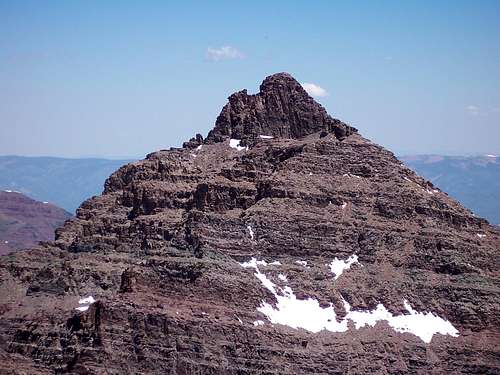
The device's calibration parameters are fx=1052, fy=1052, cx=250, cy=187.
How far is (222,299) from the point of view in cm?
8488

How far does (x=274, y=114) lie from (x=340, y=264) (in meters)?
27.8

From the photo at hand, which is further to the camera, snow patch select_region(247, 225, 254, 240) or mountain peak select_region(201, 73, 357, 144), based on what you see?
mountain peak select_region(201, 73, 357, 144)

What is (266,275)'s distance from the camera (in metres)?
88.4

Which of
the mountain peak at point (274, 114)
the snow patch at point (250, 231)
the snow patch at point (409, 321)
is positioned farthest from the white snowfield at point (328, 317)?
the mountain peak at point (274, 114)

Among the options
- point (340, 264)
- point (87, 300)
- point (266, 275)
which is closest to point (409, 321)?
point (340, 264)

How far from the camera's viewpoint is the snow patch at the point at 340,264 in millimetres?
91250

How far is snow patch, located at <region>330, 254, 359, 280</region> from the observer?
91.2 metres

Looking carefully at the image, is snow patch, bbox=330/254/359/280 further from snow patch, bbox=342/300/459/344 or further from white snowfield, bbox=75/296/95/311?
white snowfield, bbox=75/296/95/311

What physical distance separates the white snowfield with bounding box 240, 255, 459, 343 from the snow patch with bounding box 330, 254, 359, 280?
18 cm

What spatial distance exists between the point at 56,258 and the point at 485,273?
39989 mm

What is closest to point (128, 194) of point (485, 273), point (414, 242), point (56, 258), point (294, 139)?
point (56, 258)

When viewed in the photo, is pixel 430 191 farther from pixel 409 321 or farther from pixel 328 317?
pixel 328 317

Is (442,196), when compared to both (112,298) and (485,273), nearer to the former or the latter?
(485,273)

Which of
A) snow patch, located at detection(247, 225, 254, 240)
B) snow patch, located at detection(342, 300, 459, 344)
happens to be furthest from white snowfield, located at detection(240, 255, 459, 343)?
snow patch, located at detection(247, 225, 254, 240)
